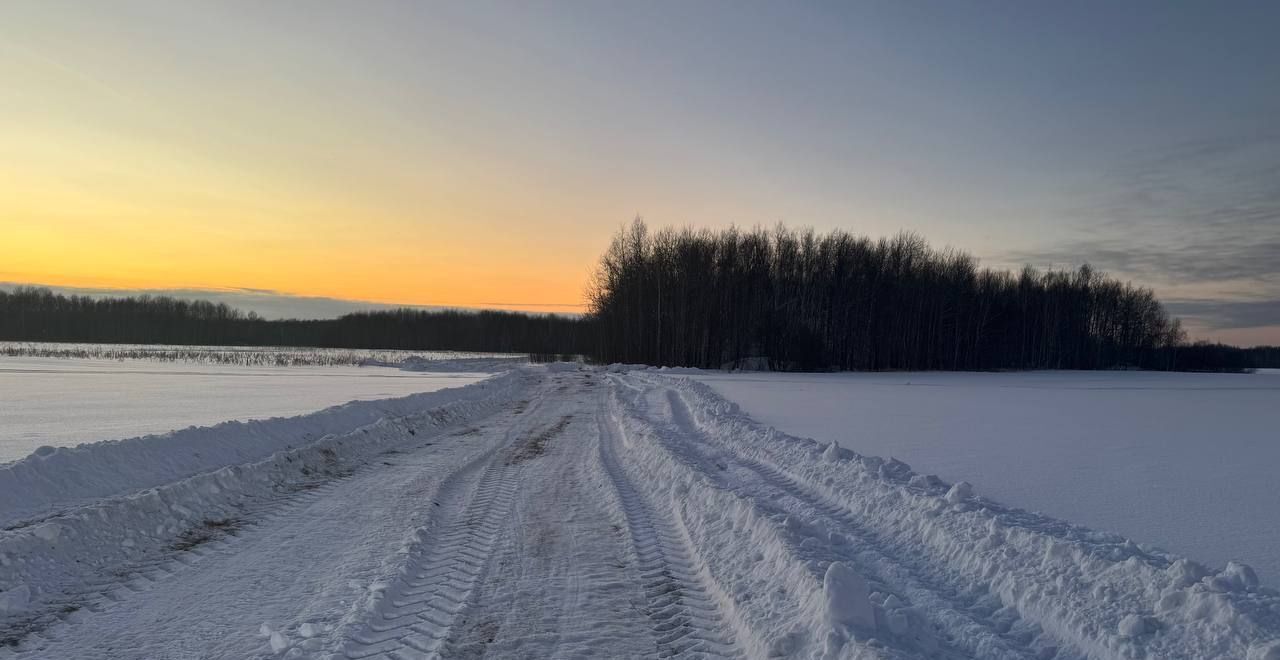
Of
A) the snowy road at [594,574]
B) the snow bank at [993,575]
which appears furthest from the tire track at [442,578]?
the snow bank at [993,575]

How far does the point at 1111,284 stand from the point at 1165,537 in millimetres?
100479

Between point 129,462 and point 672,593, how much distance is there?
23.3ft

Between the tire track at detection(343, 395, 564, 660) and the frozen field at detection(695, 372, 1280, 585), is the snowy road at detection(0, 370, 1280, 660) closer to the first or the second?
the tire track at detection(343, 395, 564, 660)

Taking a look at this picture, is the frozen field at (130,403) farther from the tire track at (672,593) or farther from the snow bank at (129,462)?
the tire track at (672,593)

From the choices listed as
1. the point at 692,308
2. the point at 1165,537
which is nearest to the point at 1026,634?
the point at 1165,537

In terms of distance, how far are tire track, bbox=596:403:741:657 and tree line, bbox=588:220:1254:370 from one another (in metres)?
48.4

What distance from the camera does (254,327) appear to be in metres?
144

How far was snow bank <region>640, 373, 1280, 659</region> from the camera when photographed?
3.84 m

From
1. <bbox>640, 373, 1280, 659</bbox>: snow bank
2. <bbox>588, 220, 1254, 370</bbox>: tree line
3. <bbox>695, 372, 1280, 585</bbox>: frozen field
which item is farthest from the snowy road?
<bbox>588, 220, 1254, 370</bbox>: tree line

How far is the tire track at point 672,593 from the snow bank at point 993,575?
0.83 ft

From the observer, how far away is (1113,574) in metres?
4.56

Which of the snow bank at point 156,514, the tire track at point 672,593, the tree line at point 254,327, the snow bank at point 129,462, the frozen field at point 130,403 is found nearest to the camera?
the tire track at point 672,593

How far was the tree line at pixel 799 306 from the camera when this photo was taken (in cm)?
5553

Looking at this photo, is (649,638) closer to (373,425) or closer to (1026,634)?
(1026,634)
